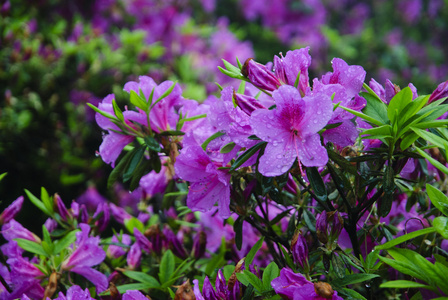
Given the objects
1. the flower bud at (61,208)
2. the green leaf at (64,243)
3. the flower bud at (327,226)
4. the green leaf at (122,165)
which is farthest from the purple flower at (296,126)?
the flower bud at (61,208)

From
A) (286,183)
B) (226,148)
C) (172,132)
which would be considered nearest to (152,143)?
(172,132)

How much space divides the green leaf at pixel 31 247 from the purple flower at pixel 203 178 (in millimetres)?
414

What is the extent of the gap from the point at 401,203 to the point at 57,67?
2196 millimetres

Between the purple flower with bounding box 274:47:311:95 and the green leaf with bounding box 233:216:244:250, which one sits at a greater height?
the purple flower with bounding box 274:47:311:95

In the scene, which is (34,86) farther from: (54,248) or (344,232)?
(344,232)

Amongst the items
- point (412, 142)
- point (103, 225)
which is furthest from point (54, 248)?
point (412, 142)

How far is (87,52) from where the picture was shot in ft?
8.87

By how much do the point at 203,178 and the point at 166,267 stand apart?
0.30 metres

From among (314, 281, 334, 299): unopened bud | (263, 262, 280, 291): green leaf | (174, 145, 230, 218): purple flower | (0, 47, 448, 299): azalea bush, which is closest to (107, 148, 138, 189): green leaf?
(0, 47, 448, 299): azalea bush

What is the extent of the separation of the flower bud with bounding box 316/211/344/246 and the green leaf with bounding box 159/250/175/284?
1.33 ft

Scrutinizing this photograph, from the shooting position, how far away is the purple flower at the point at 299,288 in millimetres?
696

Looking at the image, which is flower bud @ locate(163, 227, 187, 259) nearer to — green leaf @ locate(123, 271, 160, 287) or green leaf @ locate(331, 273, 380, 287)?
green leaf @ locate(123, 271, 160, 287)

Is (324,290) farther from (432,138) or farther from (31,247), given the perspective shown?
(31,247)

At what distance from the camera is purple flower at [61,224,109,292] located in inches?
41.2
